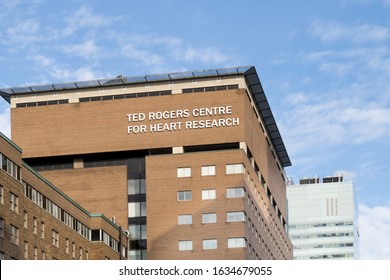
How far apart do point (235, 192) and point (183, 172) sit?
27.5ft

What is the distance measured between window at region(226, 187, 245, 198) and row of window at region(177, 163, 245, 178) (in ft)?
8.29

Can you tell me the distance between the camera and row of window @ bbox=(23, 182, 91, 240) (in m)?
90.2

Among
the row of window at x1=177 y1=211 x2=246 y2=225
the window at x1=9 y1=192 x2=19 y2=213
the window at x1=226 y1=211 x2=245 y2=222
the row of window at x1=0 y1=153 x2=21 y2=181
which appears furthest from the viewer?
the row of window at x1=177 y1=211 x2=246 y2=225

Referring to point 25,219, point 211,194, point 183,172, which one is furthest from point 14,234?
point 211,194

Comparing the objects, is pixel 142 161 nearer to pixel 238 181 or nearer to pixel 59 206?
pixel 238 181

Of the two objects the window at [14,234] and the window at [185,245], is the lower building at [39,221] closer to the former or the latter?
the window at [14,234]

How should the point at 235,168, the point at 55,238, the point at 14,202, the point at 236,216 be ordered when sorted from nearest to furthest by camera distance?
the point at 14,202
the point at 55,238
the point at 236,216
the point at 235,168

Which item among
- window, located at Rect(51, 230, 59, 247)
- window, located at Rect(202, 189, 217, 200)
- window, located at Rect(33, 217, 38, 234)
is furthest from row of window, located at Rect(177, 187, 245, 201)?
window, located at Rect(33, 217, 38, 234)

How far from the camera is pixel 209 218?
427 ft

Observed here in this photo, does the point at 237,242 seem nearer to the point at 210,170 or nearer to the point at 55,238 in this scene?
the point at 210,170

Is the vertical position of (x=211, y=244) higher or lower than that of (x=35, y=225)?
higher

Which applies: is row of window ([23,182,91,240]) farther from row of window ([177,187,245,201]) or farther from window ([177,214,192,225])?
row of window ([177,187,245,201])

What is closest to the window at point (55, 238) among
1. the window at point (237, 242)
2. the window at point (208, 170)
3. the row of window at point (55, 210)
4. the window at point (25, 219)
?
the row of window at point (55, 210)
